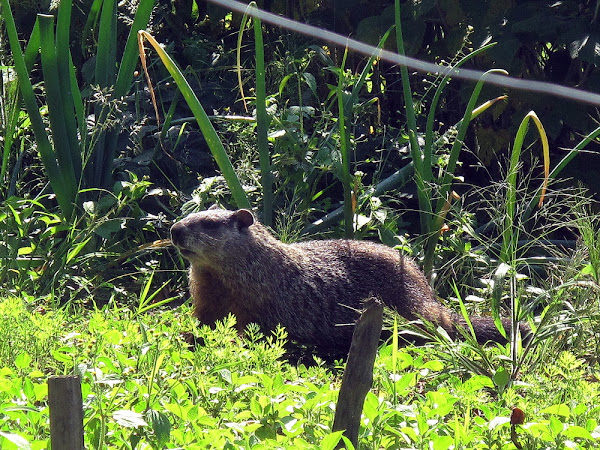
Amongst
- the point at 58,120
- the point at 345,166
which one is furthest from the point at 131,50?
the point at 345,166

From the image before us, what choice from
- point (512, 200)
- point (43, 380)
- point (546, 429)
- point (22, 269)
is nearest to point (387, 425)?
point (546, 429)

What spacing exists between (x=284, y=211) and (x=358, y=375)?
126 inches

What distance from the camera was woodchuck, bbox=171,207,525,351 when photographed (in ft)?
14.0

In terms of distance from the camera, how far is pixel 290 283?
4.37m

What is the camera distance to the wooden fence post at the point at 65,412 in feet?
5.41

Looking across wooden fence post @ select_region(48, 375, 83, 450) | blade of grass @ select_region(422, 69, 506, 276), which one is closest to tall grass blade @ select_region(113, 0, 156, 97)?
blade of grass @ select_region(422, 69, 506, 276)

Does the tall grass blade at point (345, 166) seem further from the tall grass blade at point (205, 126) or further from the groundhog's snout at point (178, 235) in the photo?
the groundhog's snout at point (178, 235)

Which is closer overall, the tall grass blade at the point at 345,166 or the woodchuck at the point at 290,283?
the woodchuck at the point at 290,283

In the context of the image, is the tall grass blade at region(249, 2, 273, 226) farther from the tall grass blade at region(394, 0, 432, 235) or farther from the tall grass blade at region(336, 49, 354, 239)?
the tall grass blade at region(394, 0, 432, 235)

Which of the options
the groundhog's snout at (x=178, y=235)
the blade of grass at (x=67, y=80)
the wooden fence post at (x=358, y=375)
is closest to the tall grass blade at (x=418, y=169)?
the groundhog's snout at (x=178, y=235)

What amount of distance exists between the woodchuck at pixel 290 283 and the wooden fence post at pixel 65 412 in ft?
8.21

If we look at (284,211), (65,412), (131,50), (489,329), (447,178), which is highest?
(131,50)

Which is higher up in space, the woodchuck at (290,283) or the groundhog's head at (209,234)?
the groundhog's head at (209,234)

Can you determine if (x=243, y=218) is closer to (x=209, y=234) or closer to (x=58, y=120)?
(x=209, y=234)
